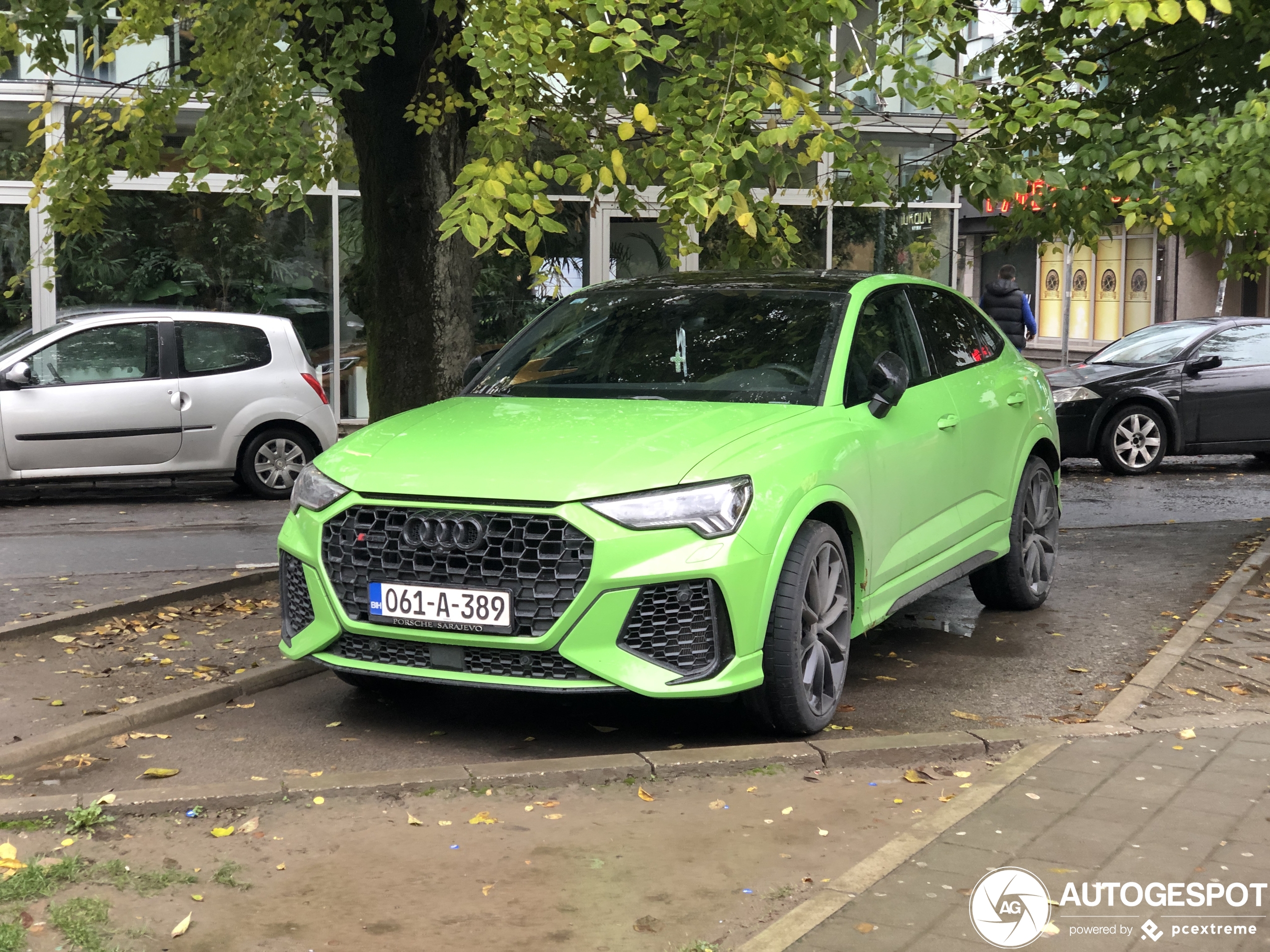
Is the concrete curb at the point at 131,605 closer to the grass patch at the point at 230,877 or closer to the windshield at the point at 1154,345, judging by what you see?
the grass patch at the point at 230,877

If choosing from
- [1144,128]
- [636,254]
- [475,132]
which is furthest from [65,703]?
[636,254]

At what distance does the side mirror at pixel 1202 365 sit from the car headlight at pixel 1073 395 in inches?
37.5

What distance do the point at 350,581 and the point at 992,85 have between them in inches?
190

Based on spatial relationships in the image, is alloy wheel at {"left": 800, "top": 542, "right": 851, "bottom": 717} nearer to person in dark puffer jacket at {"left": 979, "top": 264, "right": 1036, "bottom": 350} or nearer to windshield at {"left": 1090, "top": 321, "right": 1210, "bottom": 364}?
windshield at {"left": 1090, "top": 321, "right": 1210, "bottom": 364}

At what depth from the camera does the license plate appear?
5.04 meters

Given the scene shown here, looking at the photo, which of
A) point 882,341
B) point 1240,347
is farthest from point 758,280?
point 1240,347

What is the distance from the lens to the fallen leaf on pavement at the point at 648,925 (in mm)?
3807

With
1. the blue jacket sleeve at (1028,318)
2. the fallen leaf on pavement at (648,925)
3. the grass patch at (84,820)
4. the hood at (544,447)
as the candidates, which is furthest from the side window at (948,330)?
the blue jacket sleeve at (1028,318)

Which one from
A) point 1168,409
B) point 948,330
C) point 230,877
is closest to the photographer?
point 230,877

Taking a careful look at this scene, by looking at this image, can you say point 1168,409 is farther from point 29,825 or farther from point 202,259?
point 29,825

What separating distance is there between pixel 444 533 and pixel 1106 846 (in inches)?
89.6

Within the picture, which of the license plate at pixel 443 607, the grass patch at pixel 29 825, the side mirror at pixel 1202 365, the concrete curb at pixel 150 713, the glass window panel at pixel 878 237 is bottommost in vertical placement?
the concrete curb at pixel 150 713

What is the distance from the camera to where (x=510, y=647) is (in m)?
5.05

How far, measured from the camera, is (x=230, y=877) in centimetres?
414
